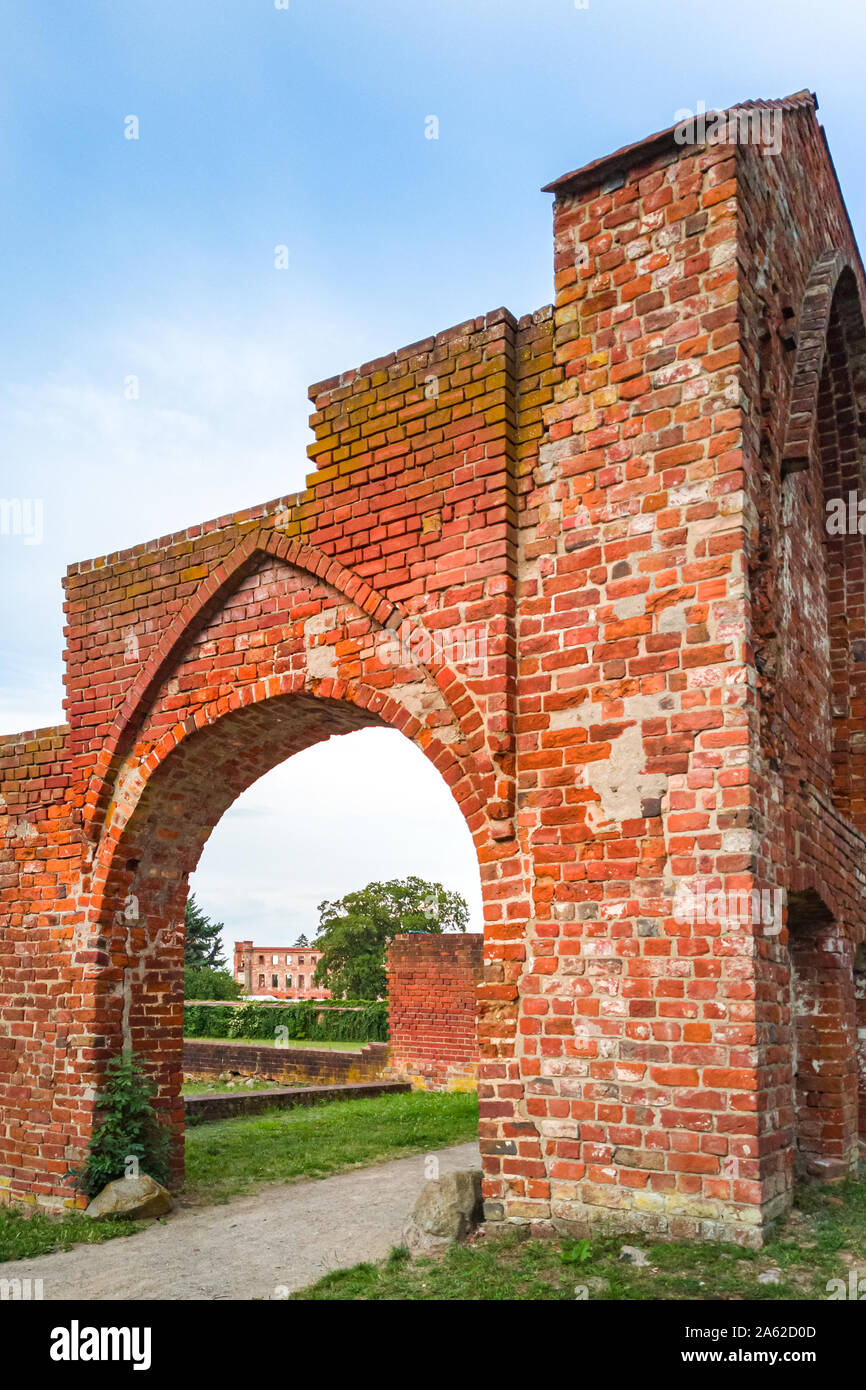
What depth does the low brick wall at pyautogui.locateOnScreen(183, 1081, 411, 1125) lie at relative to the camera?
40.9ft

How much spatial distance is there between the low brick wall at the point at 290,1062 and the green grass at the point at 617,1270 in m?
12.0

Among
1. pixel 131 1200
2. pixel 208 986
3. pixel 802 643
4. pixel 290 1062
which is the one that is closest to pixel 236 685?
pixel 131 1200

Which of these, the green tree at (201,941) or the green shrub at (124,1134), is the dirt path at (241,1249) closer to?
the green shrub at (124,1134)

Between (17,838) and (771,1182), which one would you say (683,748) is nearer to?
(771,1182)

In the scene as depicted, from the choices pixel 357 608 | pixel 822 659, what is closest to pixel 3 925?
pixel 357 608

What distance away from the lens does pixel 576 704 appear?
567 centimetres

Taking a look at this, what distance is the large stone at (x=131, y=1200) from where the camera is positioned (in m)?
6.99

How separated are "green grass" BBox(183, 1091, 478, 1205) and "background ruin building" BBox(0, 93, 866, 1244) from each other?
111 centimetres

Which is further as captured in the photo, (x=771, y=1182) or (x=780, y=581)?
(x=780, y=581)

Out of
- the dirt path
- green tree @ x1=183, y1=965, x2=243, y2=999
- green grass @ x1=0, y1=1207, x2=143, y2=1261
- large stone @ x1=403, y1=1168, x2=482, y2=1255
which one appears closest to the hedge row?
green tree @ x1=183, y1=965, x2=243, y2=999

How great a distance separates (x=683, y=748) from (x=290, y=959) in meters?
74.5

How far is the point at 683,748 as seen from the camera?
5238 mm

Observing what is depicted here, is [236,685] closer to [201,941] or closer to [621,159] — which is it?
[621,159]

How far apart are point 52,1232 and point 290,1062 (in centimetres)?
1255
